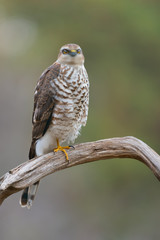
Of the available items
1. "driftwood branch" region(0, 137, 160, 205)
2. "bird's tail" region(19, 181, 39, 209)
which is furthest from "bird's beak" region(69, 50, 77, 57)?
"bird's tail" region(19, 181, 39, 209)

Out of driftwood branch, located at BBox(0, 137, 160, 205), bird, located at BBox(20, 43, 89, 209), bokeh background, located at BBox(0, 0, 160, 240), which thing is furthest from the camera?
bokeh background, located at BBox(0, 0, 160, 240)

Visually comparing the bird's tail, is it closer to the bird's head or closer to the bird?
the bird

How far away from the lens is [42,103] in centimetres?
505

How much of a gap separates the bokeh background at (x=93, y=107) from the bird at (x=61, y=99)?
172 inches

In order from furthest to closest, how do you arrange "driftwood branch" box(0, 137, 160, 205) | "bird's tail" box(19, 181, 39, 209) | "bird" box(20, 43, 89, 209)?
"bird's tail" box(19, 181, 39, 209) < "bird" box(20, 43, 89, 209) < "driftwood branch" box(0, 137, 160, 205)

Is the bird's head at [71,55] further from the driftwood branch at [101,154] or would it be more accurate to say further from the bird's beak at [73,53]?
the driftwood branch at [101,154]

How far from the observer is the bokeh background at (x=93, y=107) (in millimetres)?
9781

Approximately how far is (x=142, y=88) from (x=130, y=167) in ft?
5.10

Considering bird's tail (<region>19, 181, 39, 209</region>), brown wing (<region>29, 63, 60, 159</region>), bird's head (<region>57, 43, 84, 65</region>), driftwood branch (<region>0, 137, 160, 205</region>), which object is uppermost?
bird's head (<region>57, 43, 84, 65</region>)

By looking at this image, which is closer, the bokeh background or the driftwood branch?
the driftwood branch

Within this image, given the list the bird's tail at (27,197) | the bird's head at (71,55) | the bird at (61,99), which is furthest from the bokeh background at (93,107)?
the bird's head at (71,55)

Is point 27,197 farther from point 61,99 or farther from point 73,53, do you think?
point 73,53

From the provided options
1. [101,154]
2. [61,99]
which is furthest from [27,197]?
[61,99]

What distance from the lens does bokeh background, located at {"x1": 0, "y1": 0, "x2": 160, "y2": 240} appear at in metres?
9.78
